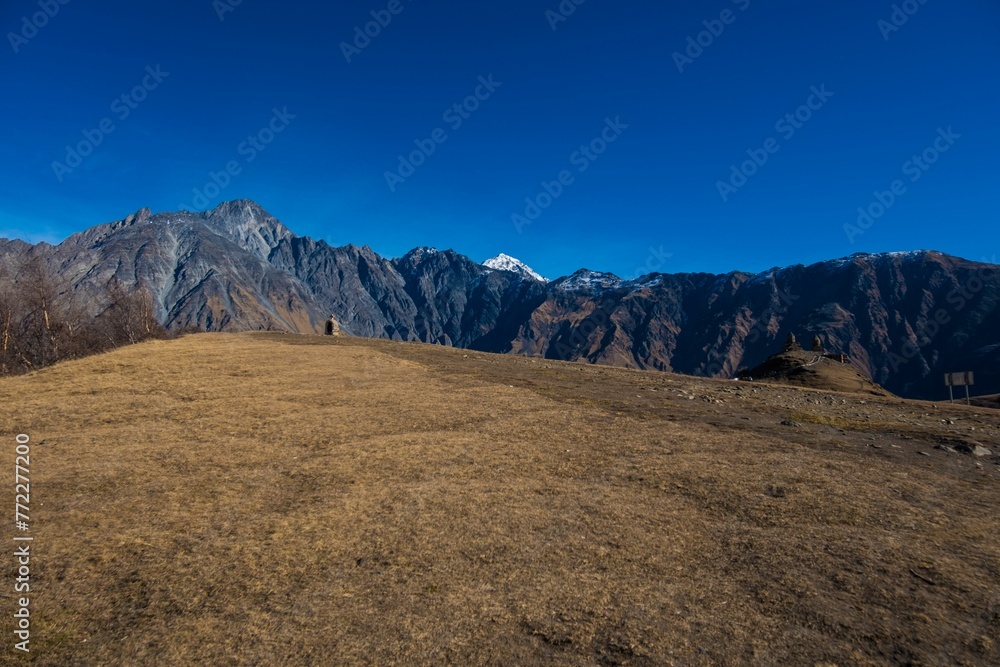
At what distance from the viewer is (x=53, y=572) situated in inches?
363

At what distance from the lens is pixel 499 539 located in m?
10.4

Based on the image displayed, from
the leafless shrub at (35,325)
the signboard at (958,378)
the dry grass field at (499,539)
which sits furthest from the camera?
the leafless shrub at (35,325)

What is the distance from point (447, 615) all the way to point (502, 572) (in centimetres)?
153

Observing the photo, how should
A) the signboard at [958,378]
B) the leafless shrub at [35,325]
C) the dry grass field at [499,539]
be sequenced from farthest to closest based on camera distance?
the leafless shrub at [35,325]
the signboard at [958,378]
the dry grass field at [499,539]

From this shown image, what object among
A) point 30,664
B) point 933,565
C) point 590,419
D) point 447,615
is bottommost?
point 30,664

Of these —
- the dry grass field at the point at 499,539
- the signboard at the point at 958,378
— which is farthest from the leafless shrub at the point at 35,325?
the signboard at the point at 958,378

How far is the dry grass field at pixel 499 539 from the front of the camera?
7.30 meters

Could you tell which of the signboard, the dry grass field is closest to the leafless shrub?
the dry grass field

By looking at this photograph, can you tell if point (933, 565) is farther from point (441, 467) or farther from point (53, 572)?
point (53, 572)

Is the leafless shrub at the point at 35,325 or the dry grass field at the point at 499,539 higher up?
the leafless shrub at the point at 35,325

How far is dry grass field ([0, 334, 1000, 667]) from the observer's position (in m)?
7.30

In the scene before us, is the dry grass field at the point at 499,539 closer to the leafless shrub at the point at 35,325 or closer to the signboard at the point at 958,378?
the signboard at the point at 958,378

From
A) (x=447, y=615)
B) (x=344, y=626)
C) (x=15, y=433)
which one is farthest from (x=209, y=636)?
(x=15, y=433)

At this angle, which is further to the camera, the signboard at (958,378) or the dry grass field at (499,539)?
the signboard at (958,378)
